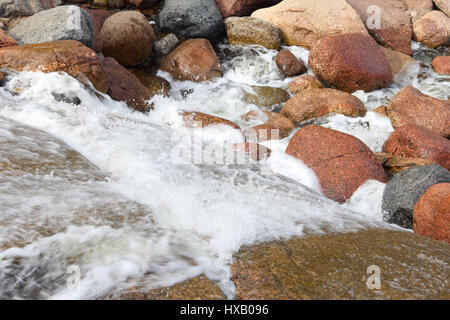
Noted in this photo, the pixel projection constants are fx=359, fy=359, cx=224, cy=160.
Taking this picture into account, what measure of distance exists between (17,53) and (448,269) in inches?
220

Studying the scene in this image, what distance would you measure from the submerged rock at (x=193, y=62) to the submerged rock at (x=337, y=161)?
371cm

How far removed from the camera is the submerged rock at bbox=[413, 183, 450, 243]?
334 centimetres

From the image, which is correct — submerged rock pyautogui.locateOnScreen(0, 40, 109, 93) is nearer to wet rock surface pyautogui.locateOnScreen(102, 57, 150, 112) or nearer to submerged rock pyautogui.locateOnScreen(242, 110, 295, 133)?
wet rock surface pyautogui.locateOnScreen(102, 57, 150, 112)

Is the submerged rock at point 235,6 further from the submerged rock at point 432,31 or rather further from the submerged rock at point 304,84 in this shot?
the submerged rock at point 432,31

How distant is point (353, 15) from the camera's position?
9.33m

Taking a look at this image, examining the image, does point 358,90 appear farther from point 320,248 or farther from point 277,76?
point 320,248

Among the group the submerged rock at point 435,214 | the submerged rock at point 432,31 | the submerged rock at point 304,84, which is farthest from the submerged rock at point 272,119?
the submerged rock at point 432,31

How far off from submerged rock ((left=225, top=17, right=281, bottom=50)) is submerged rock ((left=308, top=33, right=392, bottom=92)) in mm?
1356

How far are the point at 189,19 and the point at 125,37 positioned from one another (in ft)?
6.38

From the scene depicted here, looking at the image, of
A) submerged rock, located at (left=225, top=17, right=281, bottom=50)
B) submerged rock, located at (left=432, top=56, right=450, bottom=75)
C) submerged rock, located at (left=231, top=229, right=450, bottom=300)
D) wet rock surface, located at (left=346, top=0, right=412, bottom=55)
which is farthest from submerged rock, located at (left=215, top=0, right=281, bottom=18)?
submerged rock, located at (left=231, top=229, right=450, bottom=300)

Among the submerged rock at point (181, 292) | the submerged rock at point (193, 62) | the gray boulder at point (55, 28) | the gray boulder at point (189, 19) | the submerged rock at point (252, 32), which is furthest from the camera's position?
the submerged rock at point (252, 32)

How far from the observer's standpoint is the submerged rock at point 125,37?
7133 mm
